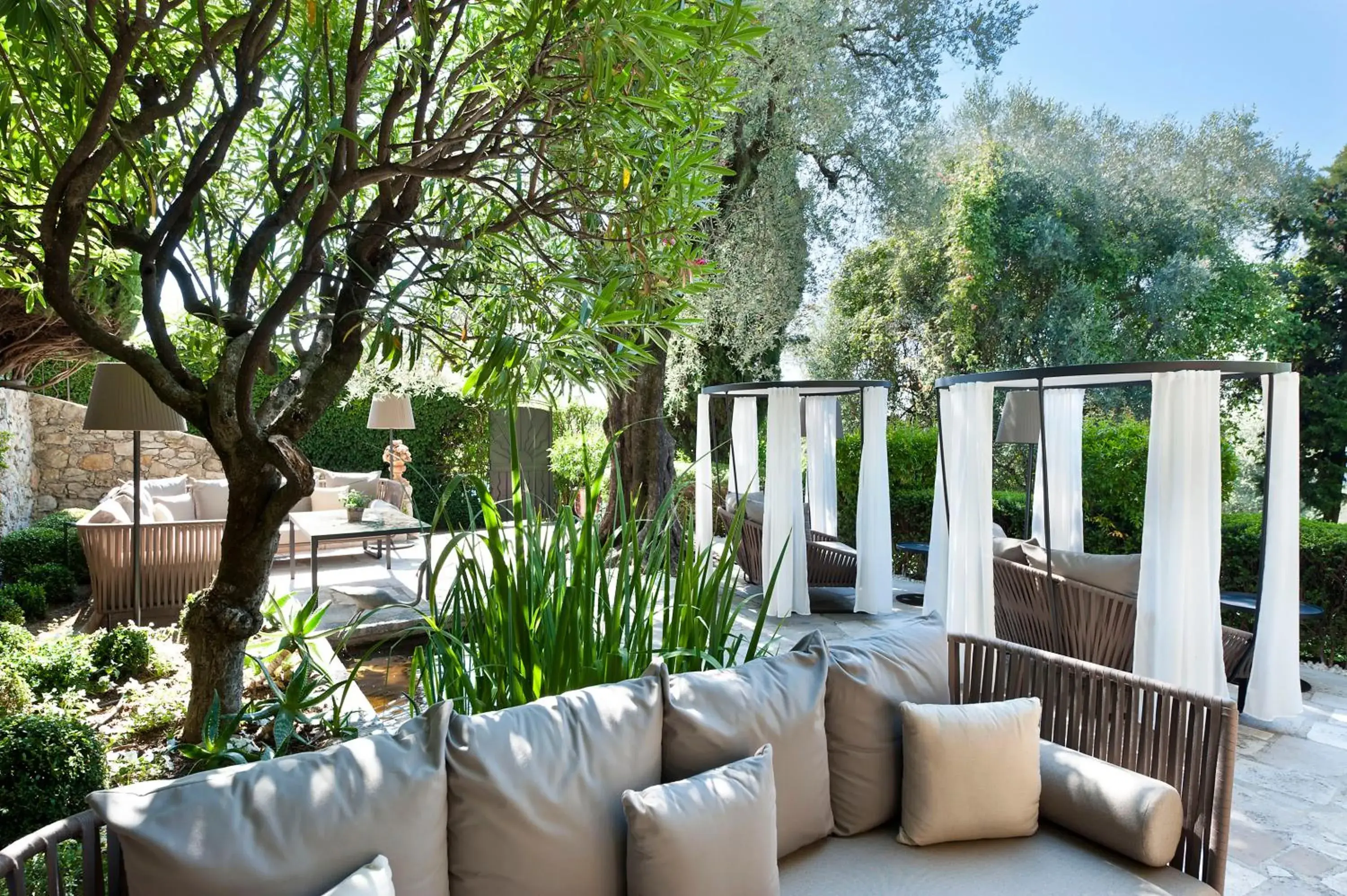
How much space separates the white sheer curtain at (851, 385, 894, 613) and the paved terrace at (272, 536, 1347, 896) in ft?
1.37

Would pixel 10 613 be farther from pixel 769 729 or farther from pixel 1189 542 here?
pixel 1189 542

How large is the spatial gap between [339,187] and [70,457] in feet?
27.2

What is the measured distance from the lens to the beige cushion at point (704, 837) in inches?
57.1

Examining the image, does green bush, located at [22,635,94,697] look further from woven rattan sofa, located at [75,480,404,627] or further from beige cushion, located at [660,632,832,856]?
beige cushion, located at [660,632,832,856]

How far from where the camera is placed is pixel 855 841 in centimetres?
190

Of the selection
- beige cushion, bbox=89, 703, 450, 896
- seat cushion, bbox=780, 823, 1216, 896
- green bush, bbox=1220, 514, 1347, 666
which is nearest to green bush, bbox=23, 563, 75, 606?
beige cushion, bbox=89, 703, 450, 896

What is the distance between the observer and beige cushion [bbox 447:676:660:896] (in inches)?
55.7

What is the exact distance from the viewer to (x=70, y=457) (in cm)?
787

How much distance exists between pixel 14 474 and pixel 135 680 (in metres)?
5.07

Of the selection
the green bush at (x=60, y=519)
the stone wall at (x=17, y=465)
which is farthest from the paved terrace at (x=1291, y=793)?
the stone wall at (x=17, y=465)

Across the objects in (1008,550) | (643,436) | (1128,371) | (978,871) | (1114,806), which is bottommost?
(978,871)

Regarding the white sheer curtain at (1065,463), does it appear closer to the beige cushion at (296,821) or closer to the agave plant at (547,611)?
the agave plant at (547,611)

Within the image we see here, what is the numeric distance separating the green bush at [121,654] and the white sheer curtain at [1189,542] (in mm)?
4552

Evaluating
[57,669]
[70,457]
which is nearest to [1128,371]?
[57,669]
